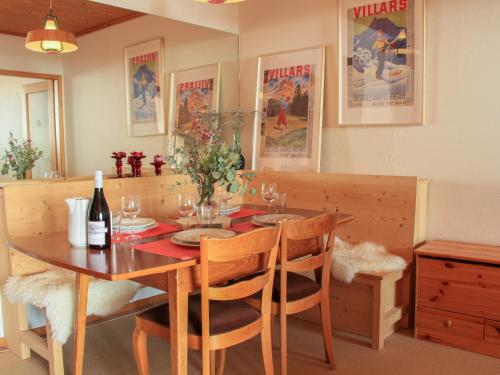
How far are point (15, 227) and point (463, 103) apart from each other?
8.48 ft

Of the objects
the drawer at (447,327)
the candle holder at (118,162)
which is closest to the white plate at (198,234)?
the candle holder at (118,162)

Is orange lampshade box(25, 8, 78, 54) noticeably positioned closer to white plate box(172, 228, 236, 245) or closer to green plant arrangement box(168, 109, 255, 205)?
green plant arrangement box(168, 109, 255, 205)

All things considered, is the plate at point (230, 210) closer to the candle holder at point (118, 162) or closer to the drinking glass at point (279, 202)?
the drinking glass at point (279, 202)

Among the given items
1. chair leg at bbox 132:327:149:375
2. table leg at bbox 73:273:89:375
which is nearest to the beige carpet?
table leg at bbox 73:273:89:375

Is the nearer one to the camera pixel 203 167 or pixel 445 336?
pixel 203 167

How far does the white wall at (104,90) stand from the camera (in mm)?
2945

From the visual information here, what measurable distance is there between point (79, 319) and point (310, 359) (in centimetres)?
Answer: 117

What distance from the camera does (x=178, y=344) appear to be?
1678 millimetres

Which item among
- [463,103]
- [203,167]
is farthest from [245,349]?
[463,103]

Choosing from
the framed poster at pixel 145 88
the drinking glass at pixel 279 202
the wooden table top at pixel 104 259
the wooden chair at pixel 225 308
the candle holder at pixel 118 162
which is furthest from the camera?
the framed poster at pixel 145 88

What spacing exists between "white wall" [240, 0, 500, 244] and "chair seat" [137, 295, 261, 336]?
159cm

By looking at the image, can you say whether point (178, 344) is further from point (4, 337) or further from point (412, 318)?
point (412, 318)

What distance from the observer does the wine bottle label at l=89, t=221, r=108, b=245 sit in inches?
70.9

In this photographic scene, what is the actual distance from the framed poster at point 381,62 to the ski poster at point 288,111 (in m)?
0.28
